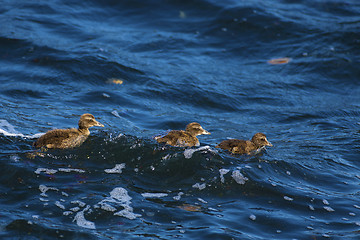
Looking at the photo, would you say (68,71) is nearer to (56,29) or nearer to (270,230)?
(56,29)

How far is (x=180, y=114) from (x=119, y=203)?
529cm

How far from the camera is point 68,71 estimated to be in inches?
560

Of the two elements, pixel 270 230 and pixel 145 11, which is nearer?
pixel 270 230

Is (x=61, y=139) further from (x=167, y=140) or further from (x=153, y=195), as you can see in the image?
(x=153, y=195)

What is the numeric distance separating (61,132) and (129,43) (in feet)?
25.8

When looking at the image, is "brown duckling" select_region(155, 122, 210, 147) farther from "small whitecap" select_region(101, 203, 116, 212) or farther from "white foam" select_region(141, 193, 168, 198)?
"small whitecap" select_region(101, 203, 116, 212)

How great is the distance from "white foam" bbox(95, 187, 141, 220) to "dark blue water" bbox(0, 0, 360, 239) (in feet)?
0.08

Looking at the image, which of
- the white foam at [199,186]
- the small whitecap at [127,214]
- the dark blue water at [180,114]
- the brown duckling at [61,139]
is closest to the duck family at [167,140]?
the brown duckling at [61,139]

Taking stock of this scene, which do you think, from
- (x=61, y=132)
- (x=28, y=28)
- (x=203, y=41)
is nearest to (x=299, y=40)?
(x=203, y=41)

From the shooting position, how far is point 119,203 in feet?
25.2

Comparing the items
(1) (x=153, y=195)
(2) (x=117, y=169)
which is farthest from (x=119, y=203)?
(2) (x=117, y=169)

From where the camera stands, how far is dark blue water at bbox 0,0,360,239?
7562mm

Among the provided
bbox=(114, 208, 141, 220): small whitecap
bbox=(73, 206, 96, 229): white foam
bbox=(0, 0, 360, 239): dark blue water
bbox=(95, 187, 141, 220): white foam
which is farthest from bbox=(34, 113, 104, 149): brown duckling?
bbox=(114, 208, 141, 220): small whitecap

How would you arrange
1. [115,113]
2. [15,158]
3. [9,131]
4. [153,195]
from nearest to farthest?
[153,195] → [15,158] → [9,131] → [115,113]
